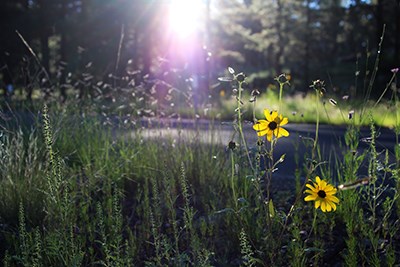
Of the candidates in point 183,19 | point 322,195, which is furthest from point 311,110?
point 183,19

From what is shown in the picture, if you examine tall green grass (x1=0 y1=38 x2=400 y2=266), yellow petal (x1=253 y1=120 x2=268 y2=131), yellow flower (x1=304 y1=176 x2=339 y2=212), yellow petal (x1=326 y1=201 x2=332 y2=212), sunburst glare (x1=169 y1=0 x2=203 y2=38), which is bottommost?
tall green grass (x1=0 y1=38 x2=400 y2=266)

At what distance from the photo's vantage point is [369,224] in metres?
3.13

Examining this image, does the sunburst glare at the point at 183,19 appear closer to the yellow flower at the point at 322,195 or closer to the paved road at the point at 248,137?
the paved road at the point at 248,137

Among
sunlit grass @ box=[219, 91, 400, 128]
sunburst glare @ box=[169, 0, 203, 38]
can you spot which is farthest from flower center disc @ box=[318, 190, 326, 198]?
sunburst glare @ box=[169, 0, 203, 38]

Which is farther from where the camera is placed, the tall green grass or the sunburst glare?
the sunburst glare

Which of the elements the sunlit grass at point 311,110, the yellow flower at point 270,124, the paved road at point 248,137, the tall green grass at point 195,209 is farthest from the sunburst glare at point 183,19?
the yellow flower at point 270,124

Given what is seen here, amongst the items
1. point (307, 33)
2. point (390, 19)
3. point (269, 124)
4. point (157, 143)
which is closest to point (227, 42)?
point (307, 33)

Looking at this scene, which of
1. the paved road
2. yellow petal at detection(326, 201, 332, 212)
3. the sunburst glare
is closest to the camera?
yellow petal at detection(326, 201, 332, 212)

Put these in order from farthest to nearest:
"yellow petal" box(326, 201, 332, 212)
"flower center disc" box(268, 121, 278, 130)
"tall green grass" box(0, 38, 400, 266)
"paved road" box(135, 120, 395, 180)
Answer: "paved road" box(135, 120, 395, 180) → "tall green grass" box(0, 38, 400, 266) → "flower center disc" box(268, 121, 278, 130) → "yellow petal" box(326, 201, 332, 212)

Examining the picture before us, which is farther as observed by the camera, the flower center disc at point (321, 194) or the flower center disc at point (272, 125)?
the flower center disc at point (272, 125)

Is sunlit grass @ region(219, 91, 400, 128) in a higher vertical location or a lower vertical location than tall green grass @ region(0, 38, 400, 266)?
higher

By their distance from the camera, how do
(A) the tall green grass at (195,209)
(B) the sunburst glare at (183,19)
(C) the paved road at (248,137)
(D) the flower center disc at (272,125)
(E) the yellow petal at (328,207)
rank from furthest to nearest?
(B) the sunburst glare at (183,19) < (C) the paved road at (248,137) < (A) the tall green grass at (195,209) < (D) the flower center disc at (272,125) < (E) the yellow petal at (328,207)

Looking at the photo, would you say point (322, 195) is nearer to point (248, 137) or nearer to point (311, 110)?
point (248, 137)

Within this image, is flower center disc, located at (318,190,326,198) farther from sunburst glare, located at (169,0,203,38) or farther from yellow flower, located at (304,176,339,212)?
sunburst glare, located at (169,0,203,38)
